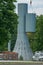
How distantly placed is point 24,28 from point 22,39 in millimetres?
2518

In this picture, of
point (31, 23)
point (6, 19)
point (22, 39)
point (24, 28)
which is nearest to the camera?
point (6, 19)

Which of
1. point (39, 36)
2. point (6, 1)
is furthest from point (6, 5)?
point (39, 36)

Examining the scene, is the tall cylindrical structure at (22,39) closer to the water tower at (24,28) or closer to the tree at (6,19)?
the water tower at (24,28)

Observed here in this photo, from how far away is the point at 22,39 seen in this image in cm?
7556

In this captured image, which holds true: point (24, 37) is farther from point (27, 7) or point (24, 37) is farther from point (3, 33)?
point (3, 33)

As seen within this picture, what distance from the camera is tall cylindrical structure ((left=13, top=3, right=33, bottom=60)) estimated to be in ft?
244

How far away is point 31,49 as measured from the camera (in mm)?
79125

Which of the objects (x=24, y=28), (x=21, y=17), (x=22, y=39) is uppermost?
(x=21, y=17)

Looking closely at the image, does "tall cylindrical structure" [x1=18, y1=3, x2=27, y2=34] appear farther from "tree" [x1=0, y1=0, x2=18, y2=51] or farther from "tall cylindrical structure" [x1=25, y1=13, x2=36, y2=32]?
"tree" [x1=0, y1=0, x2=18, y2=51]

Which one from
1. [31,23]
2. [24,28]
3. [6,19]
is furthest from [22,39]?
[6,19]

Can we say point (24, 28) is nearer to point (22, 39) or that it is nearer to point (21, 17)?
point (21, 17)

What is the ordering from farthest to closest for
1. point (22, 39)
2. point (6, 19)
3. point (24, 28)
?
point (22, 39), point (24, 28), point (6, 19)

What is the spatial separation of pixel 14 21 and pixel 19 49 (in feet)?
155

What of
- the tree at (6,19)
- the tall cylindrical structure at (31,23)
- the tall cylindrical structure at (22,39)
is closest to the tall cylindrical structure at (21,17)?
the tall cylindrical structure at (22,39)
